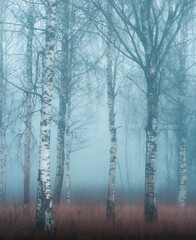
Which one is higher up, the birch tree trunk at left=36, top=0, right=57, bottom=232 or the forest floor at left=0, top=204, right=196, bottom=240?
the birch tree trunk at left=36, top=0, right=57, bottom=232

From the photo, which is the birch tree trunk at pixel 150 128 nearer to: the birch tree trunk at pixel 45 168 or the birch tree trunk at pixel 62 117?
the birch tree trunk at pixel 45 168

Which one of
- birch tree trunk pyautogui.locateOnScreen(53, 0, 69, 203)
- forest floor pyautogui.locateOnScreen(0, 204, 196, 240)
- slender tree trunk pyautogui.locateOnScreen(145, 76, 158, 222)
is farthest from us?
birch tree trunk pyautogui.locateOnScreen(53, 0, 69, 203)

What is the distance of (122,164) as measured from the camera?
48312 millimetres

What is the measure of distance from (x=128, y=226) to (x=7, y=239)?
297 centimetres

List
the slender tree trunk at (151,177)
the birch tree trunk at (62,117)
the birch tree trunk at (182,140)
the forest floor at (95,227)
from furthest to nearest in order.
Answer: the birch tree trunk at (182,140) → the birch tree trunk at (62,117) → the slender tree trunk at (151,177) → the forest floor at (95,227)

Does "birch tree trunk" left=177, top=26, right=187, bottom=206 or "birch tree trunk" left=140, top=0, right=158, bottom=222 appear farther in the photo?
"birch tree trunk" left=177, top=26, right=187, bottom=206

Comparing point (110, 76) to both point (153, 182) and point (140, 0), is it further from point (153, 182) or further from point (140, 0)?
point (153, 182)

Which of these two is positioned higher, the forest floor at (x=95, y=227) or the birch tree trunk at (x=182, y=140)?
the birch tree trunk at (x=182, y=140)

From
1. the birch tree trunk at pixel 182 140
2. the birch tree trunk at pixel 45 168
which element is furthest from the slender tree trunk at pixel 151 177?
the birch tree trunk at pixel 182 140

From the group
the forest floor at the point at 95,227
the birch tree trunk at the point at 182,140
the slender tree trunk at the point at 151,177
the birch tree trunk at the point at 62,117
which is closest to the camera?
the forest floor at the point at 95,227

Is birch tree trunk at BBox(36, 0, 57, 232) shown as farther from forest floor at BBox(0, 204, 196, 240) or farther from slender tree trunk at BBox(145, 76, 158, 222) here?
slender tree trunk at BBox(145, 76, 158, 222)

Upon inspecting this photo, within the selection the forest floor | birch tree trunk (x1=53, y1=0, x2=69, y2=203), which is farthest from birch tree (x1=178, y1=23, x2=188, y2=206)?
birch tree trunk (x1=53, y1=0, x2=69, y2=203)

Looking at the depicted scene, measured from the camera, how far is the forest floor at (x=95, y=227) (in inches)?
273

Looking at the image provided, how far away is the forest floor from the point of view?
273 inches
